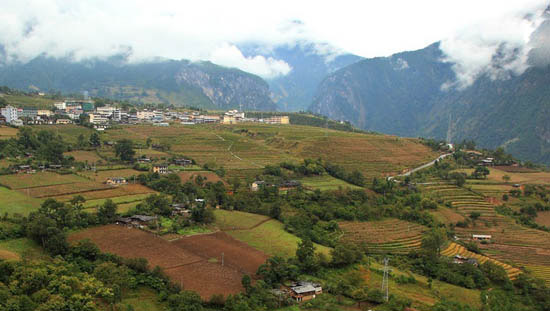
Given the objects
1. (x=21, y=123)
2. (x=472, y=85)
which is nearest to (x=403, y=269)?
(x=21, y=123)

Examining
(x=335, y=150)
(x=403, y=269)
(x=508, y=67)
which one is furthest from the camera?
(x=508, y=67)

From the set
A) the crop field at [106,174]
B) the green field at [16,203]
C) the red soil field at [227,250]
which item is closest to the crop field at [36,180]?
the crop field at [106,174]

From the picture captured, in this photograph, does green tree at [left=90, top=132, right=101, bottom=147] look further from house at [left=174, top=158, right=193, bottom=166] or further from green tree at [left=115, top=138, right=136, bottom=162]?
house at [left=174, top=158, right=193, bottom=166]

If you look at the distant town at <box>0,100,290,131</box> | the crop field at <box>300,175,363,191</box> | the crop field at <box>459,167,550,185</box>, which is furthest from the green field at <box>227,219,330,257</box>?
the distant town at <box>0,100,290,131</box>

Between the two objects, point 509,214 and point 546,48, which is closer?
point 509,214

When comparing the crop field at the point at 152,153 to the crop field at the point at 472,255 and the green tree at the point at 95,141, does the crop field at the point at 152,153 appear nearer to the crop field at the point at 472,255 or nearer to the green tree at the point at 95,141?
the green tree at the point at 95,141

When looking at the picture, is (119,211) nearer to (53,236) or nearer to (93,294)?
(53,236)

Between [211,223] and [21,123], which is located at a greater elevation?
[21,123]
